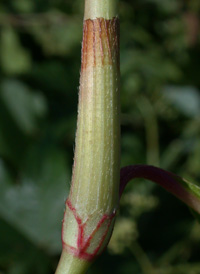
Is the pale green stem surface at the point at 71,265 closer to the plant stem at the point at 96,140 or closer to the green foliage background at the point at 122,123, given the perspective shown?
the plant stem at the point at 96,140

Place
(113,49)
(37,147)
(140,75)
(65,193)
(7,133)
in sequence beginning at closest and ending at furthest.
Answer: (113,49) < (65,193) < (37,147) < (7,133) < (140,75)

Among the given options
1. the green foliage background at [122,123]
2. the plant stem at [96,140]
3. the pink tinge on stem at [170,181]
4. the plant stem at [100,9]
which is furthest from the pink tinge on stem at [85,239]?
the green foliage background at [122,123]

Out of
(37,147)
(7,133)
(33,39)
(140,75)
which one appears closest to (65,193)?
(37,147)

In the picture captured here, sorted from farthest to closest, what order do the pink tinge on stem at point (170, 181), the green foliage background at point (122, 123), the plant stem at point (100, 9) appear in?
1. the green foliage background at point (122, 123)
2. the pink tinge on stem at point (170, 181)
3. the plant stem at point (100, 9)

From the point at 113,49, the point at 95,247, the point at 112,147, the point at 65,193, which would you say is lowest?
the point at 65,193

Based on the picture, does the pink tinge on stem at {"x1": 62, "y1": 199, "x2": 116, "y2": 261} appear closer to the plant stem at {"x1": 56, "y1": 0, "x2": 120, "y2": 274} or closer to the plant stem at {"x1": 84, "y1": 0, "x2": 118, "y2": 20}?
the plant stem at {"x1": 56, "y1": 0, "x2": 120, "y2": 274}

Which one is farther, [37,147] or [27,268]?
[37,147]

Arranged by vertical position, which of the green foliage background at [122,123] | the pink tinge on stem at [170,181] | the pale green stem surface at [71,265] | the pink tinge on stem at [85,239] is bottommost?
the green foliage background at [122,123]

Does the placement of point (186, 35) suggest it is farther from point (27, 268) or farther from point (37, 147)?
point (27, 268)

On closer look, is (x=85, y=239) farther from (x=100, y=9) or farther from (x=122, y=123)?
(x=122, y=123)
